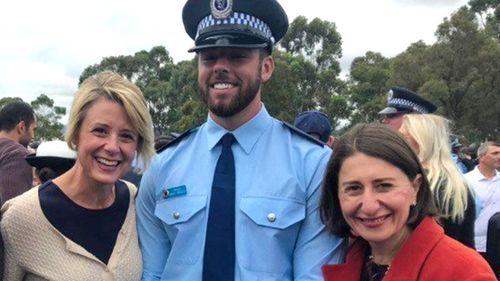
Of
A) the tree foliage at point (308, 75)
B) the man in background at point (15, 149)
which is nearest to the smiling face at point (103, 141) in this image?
the man in background at point (15, 149)

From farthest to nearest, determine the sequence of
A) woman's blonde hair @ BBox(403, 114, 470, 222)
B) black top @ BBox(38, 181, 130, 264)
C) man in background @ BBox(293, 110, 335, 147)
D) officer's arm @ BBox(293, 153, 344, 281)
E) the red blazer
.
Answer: man in background @ BBox(293, 110, 335, 147)
woman's blonde hair @ BBox(403, 114, 470, 222)
black top @ BBox(38, 181, 130, 264)
officer's arm @ BBox(293, 153, 344, 281)
the red blazer

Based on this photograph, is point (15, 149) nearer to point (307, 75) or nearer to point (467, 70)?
point (467, 70)

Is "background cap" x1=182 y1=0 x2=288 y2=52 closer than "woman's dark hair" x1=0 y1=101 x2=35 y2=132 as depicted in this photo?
Yes

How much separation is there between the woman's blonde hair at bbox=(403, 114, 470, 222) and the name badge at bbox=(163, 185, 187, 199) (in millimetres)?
1437

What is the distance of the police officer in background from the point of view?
7.34 ft

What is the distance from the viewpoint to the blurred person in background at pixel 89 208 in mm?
2455

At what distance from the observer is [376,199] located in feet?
6.56

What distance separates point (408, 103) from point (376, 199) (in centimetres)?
368

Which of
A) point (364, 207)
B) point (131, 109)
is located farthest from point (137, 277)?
point (364, 207)

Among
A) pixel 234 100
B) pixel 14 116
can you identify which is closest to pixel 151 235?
pixel 234 100

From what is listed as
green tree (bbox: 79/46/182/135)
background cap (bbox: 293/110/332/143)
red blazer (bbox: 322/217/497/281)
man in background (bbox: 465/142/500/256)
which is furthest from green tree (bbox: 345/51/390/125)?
red blazer (bbox: 322/217/497/281)

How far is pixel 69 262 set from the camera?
246 centimetres

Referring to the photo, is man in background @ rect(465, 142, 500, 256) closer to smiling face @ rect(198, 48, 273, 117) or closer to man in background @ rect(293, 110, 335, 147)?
man in background @ rect(293, 110, 335, 147)

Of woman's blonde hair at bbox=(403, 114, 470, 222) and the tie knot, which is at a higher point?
the tie knot
